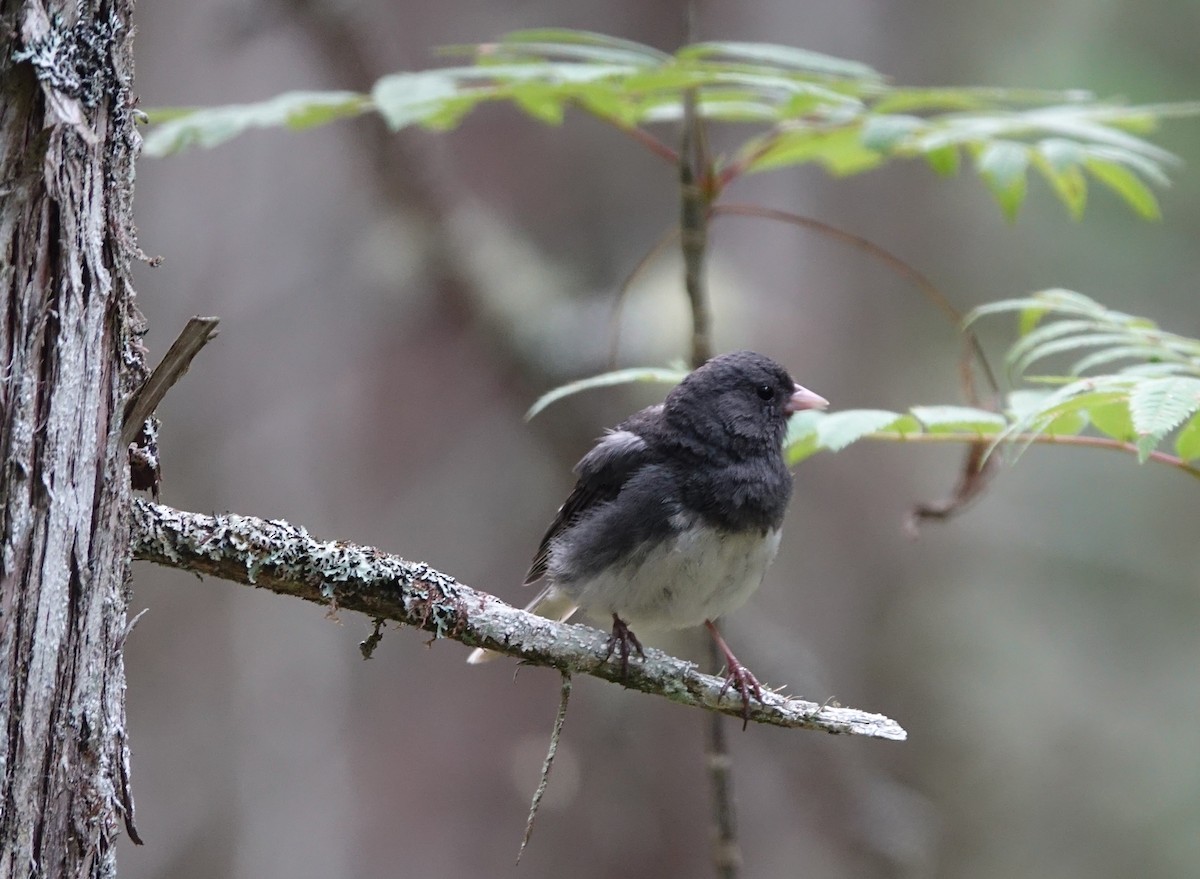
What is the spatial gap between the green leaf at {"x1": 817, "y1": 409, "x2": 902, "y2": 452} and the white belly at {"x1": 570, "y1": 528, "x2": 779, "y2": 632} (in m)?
0.50

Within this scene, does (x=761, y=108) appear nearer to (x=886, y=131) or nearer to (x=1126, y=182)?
(x=886, y=131)

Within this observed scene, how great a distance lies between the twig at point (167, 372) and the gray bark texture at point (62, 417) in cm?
2

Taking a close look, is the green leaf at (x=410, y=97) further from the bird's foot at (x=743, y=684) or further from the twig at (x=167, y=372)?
A: the bird's foot at (x=743, y=684)

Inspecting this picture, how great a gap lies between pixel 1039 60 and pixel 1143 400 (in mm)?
5260

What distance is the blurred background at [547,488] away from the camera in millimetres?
4648

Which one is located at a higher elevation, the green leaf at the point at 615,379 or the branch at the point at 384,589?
the green leaf at the point at 615,379

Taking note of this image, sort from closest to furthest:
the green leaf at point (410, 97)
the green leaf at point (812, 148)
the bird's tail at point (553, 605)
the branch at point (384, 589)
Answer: the branch at point (384, 589) < the green leaf at point (410, 97) < the green leaf at point (812, 148) < the bird's tail at point (553, 605)

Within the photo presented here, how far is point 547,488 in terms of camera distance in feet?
16.1

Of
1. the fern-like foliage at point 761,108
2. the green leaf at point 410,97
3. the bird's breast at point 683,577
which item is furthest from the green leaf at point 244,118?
the bird's breast at point 683,577

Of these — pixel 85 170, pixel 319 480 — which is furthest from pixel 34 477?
pixel 319 480

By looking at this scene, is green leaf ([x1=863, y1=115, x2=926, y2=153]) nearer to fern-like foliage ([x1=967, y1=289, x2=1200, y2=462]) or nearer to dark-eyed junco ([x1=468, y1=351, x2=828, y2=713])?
fern-like foliage ([x1=967, y1=289, x2=1200, y2=462])

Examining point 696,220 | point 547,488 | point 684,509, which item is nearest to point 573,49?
point 696,220

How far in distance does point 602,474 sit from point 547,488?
6.67 feet

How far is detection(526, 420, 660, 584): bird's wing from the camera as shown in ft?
9.34
